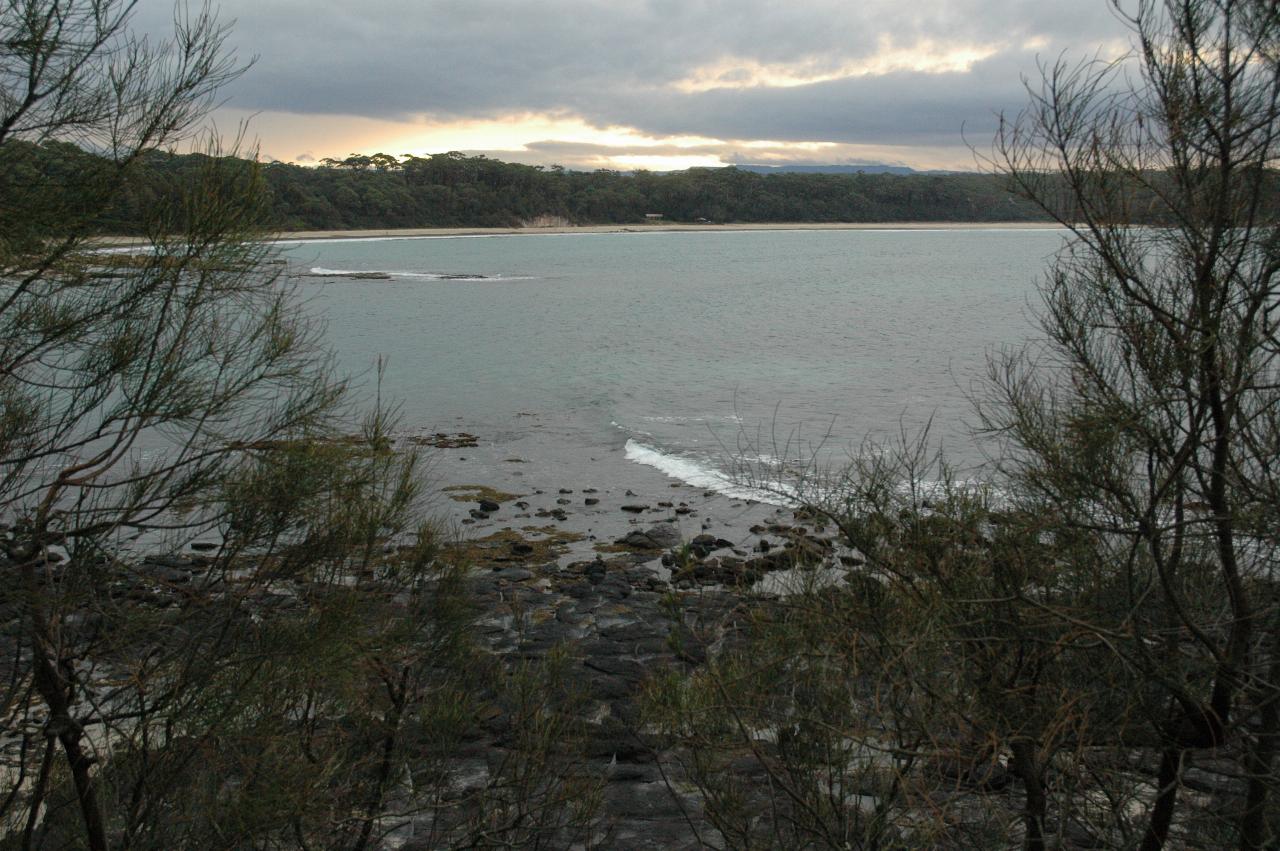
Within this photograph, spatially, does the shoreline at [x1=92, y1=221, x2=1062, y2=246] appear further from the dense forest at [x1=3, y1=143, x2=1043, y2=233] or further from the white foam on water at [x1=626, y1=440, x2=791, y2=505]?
the white foam on water at [x1=626, y1=440, x2=791, y2=505]

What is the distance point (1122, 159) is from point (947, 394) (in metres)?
19.0

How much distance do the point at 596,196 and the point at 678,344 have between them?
84504mm

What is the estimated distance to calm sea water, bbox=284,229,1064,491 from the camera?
19.3 m

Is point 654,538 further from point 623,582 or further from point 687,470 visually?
point 687,470

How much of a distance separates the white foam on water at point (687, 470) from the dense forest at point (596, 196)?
56.2 meters

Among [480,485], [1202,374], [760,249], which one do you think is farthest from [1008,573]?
[760,249]

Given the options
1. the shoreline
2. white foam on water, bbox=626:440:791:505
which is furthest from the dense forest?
white foam on water, bbox=626:440:791:505

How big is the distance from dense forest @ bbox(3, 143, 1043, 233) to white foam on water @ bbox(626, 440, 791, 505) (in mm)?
56209

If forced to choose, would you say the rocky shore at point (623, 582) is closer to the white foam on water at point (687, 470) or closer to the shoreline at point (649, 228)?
the white foam on water at point (687, 470)

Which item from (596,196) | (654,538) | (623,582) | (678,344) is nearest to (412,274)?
(678,344)

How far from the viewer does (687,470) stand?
15789 millimetres

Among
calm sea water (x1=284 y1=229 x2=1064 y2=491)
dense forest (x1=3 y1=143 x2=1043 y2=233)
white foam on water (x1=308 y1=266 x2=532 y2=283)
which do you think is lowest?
calm sea water (x1=284 y1=229 x2=1064 y2=491)

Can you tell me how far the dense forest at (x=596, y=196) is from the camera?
91688mm

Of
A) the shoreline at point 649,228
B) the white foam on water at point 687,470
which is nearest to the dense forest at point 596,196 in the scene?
the shoreline at point 649,228
